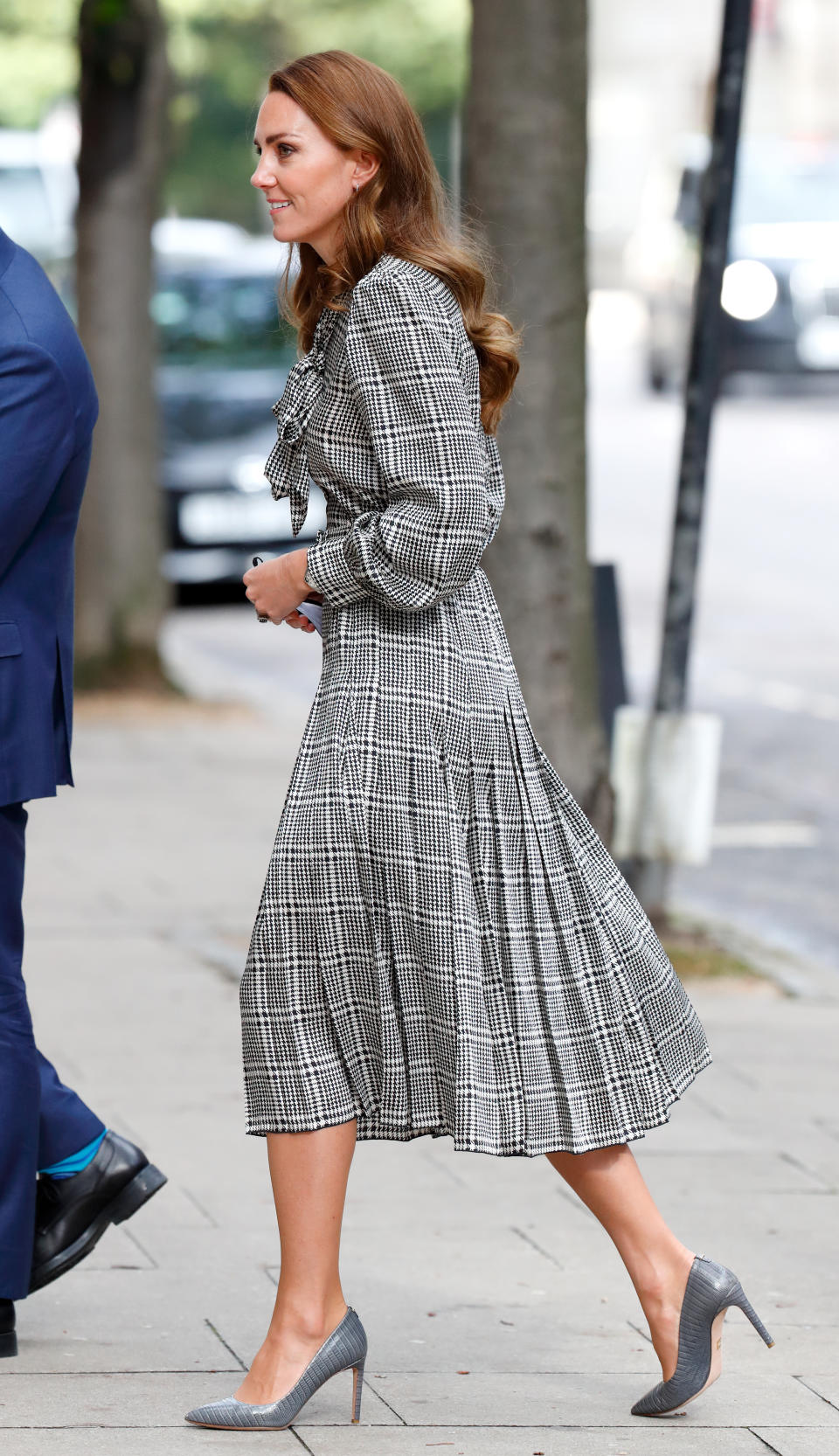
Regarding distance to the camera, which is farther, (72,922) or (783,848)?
(783,848)

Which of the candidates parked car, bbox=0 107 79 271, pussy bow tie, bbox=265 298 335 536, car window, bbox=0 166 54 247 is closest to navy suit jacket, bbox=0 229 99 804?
pussy bow tie, bbox=265 298 335 536

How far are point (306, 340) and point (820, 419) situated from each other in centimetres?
2328

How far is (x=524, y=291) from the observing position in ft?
21.6

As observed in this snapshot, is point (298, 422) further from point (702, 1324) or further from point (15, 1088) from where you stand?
point (702, 1324)

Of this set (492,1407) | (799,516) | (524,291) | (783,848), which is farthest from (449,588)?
(799,516)

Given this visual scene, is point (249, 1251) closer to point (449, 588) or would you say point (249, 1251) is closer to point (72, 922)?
point (449, 588)

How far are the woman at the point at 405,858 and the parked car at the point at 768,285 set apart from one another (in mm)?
23891

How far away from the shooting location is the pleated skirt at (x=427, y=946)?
3.25m

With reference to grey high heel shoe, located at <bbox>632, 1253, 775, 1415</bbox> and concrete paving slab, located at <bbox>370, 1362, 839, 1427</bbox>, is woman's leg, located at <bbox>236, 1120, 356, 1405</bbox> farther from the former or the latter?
grey high heel shoe, located at <bbox>632, 1253, 775, 1415</bbox>

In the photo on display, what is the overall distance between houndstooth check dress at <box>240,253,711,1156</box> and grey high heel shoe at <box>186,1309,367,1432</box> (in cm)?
31

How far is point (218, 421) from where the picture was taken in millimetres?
16156

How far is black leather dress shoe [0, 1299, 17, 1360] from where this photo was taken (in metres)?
3.64

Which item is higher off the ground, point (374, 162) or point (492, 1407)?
point (374, 162)

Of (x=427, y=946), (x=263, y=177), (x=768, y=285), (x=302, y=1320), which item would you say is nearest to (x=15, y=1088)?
(x=302, y=1320)
